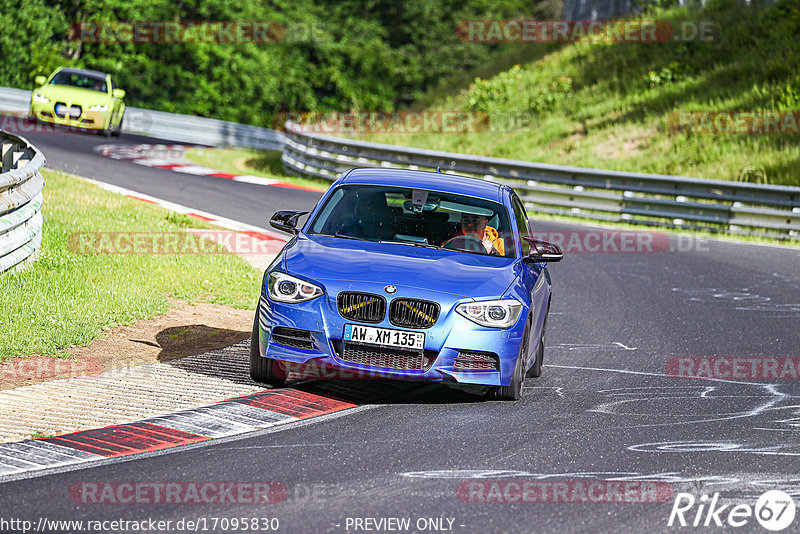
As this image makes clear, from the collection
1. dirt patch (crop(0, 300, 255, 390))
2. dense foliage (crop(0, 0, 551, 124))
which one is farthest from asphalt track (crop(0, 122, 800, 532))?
dense foliage (crop(0, 0, 551, 124))

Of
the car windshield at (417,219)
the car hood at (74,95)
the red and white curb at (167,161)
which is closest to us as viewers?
the car windshield at (417,219)

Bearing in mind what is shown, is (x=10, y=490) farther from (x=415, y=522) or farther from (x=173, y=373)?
(x=173, y=373)

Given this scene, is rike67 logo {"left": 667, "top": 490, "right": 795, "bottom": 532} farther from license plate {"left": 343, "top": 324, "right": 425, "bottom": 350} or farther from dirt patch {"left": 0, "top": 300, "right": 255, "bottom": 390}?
dirt patch {"left": 0, "top": 300, "right": 255, "bottom": 390}

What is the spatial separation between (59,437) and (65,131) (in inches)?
974

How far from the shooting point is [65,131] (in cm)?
2964

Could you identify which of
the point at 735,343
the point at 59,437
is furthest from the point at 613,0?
the point at 59,437

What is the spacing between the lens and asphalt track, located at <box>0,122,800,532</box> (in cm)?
530

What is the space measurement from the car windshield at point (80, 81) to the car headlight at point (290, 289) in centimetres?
2232

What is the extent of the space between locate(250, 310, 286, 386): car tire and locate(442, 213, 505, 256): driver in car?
1683mm

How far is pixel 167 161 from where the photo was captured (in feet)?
88.5

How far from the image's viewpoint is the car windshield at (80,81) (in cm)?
2821

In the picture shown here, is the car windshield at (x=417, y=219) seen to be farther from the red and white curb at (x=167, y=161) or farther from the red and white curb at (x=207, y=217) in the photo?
the red and white curb at (x=167, y=161)

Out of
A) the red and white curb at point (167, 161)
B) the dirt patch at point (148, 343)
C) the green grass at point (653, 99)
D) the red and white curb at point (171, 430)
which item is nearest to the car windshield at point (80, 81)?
the red and white curb at point (167, 161)

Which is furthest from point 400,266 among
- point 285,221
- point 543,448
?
point 543,448
